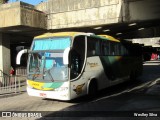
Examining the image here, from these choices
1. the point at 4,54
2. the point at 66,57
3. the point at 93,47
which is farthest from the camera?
the point at 4,54

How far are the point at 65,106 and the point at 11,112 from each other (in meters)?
2.23

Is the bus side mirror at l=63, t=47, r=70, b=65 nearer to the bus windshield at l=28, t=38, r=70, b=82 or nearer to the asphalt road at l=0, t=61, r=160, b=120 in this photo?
the bus windshield at l=28, t=38, r=70, b=82

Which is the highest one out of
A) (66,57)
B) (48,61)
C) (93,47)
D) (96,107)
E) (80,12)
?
(80,12)

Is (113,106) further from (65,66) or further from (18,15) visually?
(18,15)

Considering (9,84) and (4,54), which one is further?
(4,54)

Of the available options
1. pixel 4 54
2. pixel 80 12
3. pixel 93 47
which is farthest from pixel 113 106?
pixel 4 54

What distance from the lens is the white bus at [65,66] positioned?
39.4 ft

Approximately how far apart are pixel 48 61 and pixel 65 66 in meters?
0.89

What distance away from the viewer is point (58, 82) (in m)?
12.1

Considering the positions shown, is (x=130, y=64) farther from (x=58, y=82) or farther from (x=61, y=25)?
(x=58, y=82)

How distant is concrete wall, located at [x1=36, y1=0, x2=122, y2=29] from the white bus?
3.85m

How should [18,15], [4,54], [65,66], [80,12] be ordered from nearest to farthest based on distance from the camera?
[65,66] → [18,15] → [80,12] → [4,54]

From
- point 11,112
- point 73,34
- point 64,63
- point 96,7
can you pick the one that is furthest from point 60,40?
point 96,7

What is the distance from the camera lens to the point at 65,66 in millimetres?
12023
